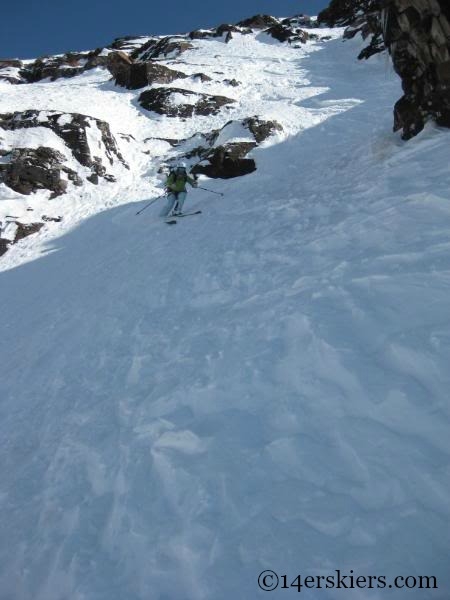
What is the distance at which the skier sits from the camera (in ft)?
42.4

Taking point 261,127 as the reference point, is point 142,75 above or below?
above

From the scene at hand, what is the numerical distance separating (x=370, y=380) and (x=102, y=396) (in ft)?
10.7

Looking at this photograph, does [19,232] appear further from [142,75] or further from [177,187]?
[142,75]

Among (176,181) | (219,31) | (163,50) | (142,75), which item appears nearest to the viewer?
(176,181)

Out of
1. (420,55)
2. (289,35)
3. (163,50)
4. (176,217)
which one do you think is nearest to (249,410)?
(420,55)

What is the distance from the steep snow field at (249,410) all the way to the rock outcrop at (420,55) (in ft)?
2.70

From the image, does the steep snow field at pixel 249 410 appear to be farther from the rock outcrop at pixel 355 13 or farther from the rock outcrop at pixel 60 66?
the rock outcrop at pixel 60 66

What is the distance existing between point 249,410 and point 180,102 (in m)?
28.4

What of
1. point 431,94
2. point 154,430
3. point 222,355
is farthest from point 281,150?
point 154,430

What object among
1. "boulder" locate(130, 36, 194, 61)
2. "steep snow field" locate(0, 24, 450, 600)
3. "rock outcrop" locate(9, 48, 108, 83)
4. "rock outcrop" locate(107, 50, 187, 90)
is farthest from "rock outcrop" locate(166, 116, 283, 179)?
"boulder" locate(130, 36, 194, 61)

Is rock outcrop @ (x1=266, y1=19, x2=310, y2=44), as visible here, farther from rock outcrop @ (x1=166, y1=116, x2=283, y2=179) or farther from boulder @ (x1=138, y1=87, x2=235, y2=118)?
rock outcrop @ (x1=166, y1=116, x2=283, y2=179)

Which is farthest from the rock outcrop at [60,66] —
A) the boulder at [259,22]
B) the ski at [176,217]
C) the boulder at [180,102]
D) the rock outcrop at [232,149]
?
the ski at [176,217]

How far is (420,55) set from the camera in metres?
9.54

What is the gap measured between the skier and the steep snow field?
180 inches
